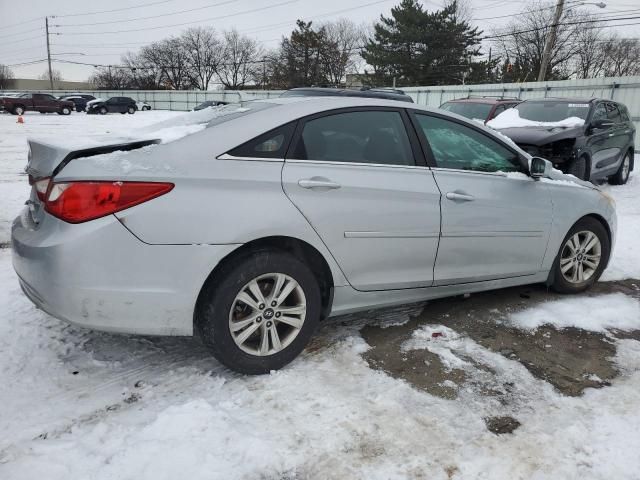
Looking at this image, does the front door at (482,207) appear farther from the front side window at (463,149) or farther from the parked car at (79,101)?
the parked car at (79,101)

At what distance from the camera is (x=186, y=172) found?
8.52 feet

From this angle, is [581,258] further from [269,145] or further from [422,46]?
[422,46]

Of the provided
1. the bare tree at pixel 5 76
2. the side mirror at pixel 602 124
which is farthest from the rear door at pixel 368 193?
the bare tree at pixel 5 76

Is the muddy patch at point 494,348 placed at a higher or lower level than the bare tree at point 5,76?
lower

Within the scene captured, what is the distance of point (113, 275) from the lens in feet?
8.12

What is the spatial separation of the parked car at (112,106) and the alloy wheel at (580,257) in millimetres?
39035

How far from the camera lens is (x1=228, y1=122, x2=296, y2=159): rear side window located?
2791 mm

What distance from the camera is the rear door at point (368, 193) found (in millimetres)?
2924

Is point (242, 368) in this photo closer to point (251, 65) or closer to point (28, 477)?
point (28, 477)

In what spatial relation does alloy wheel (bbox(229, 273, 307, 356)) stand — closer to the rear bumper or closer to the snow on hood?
the rear bumper

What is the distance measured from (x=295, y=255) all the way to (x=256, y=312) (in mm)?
391

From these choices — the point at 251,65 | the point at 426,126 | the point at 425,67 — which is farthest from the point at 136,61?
the point at 426,126

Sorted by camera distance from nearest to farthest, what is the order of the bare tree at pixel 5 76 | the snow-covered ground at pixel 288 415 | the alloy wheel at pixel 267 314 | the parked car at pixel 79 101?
1. the snow-covered ground at pixel 288 415
2. the alloy wheel at pixel 267 314
3. the parked car at pixel 79 101
4. the bare tree at pixel 5 76

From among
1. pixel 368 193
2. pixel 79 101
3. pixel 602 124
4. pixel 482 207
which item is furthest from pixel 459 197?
pixel 79 101
